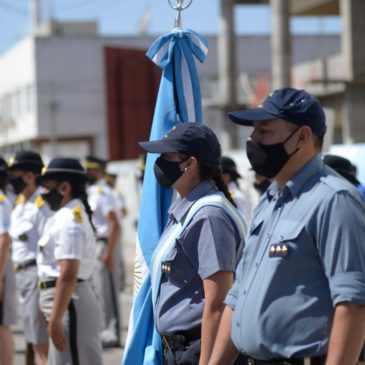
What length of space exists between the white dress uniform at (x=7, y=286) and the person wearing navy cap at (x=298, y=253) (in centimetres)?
501

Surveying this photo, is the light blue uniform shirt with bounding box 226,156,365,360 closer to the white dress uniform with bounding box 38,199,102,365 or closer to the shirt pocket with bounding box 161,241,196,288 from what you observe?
the shirt pocket with bounding box 161,241,196,288

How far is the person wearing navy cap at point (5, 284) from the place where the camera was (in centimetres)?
Answer: 855

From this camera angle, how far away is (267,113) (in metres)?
3.75

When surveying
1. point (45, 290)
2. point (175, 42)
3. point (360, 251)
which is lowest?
point (45, 290)

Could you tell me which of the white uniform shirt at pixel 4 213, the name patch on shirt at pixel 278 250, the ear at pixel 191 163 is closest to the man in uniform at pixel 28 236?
the white uniform shirt at pixel 4 213

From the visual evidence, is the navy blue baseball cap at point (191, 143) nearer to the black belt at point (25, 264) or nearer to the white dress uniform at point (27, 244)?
the white dress uniform at point (27, 244)

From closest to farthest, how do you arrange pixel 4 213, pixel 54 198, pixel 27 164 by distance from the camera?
pixel 54 198 → pixel 27 164 → pixel 4 213

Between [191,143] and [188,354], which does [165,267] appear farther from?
[191,143]

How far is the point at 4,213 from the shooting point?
8.67 metres

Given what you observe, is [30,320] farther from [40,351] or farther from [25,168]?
[25,168]

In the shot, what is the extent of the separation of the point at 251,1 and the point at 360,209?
1194 inches

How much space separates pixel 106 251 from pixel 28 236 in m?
3.45

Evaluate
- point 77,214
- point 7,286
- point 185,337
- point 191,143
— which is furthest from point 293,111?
→ point 7,286

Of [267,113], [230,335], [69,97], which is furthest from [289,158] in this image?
[69,97]
